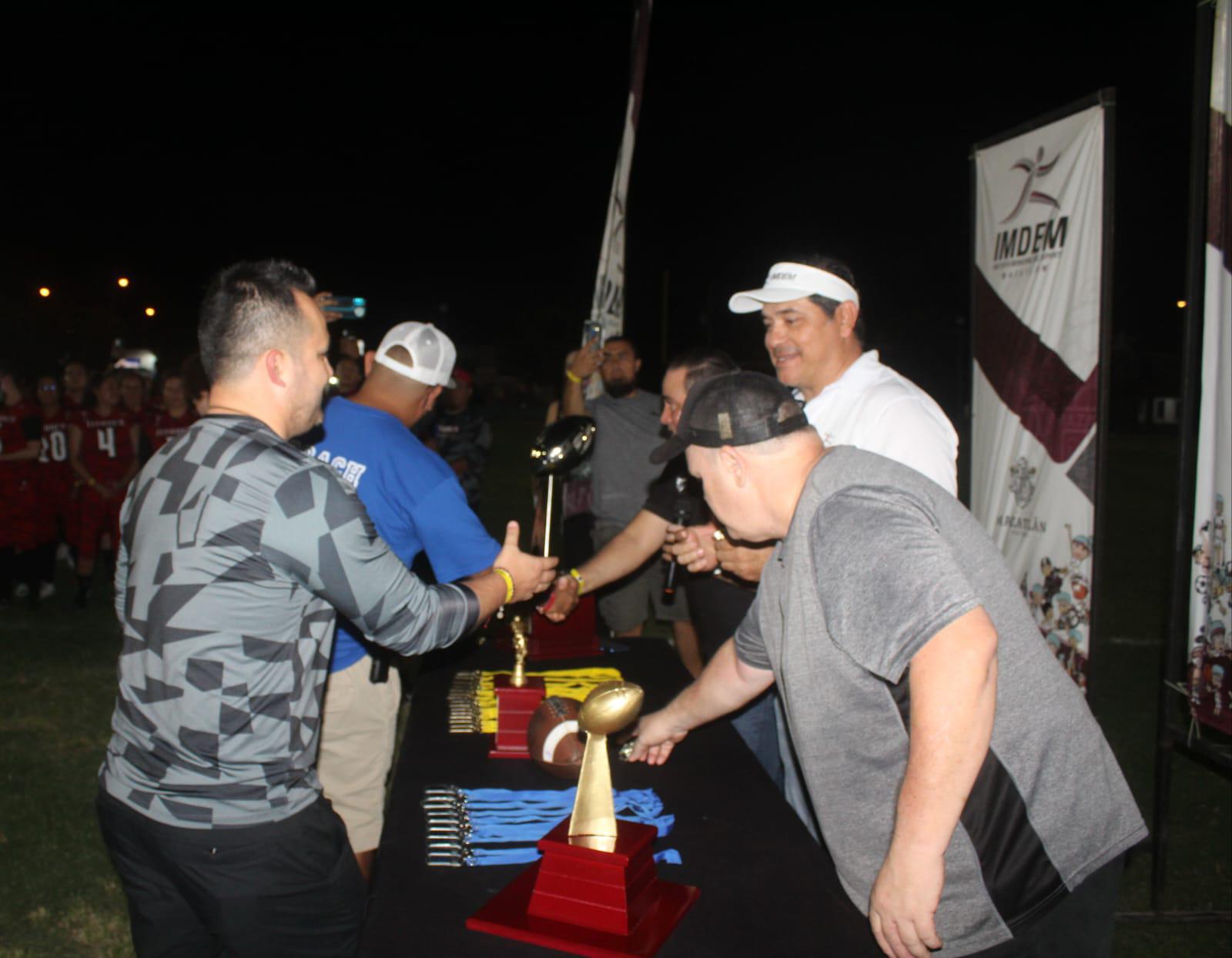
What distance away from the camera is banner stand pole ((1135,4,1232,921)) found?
10.7 feet

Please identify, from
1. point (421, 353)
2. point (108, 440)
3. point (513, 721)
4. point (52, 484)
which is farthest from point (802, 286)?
point (52, 484)

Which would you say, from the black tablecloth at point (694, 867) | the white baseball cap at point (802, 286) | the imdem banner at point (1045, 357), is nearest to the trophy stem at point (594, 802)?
the black tablecloth at point (694, 867)

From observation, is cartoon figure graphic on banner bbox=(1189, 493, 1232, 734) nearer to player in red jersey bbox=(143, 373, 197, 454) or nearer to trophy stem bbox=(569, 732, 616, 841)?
trophy stem bbox=(569, 732, 616, 841)

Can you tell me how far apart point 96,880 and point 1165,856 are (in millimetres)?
4083

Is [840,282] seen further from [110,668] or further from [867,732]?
[110,668]

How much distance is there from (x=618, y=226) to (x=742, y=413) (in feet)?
14.8

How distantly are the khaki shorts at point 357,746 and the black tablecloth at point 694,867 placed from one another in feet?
1.37

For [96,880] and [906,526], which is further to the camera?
[96,880]

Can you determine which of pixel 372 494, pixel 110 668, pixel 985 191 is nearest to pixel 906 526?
pixel 372 494

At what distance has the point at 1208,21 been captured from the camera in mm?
3246

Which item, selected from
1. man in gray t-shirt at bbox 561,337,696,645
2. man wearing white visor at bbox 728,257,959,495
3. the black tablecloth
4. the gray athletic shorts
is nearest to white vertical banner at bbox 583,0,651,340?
man in gray t-shirt at bbox 561,337,696,645

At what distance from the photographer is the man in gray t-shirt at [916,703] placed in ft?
4.88

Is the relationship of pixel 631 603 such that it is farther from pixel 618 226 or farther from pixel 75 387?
pixel 75 387

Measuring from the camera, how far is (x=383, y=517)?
3010 millimetres
